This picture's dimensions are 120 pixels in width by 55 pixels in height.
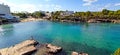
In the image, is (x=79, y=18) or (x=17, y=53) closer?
(x=17, y=53)

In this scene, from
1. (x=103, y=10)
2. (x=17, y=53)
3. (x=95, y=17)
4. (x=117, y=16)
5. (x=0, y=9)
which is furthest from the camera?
(x=0, y=9)

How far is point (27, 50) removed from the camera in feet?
80.9

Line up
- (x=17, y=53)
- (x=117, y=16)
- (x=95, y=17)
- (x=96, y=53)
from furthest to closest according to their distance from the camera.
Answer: (x=95, y=17) → (x=117, y=16) → (x=96, y=53) → (x=17, y=53)

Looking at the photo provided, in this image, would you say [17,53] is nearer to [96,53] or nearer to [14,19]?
[96,53]

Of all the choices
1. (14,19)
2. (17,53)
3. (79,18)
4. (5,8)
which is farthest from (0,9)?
(17,53)

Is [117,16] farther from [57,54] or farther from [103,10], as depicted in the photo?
[57,54]

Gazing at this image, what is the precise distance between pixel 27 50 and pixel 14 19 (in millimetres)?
94626

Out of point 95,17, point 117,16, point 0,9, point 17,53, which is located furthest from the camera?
point 0,9

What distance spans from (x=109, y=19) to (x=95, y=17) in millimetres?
10479

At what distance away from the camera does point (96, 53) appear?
87.1ft

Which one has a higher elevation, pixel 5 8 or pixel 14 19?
pixel 5 8

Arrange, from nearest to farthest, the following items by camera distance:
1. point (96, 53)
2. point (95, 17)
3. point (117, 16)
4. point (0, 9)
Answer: point (96, 53) → point (117, 16) → point (95, 17) → point (0, 9)

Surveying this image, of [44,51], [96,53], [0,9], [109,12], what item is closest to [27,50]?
[44,51]

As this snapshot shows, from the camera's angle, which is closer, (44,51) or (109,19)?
(44,51)
